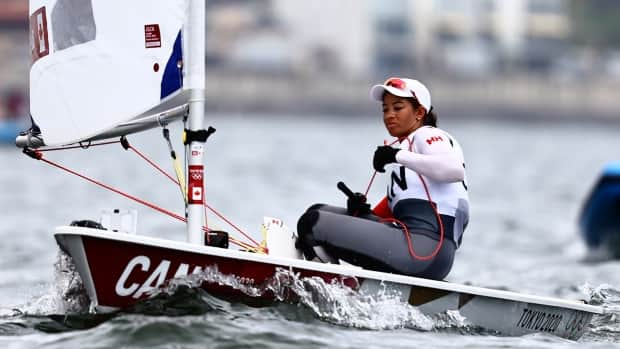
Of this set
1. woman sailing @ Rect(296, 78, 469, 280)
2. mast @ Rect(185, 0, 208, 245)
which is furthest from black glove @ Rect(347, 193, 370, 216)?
mast @ Rect(185, 0, 208, 245)

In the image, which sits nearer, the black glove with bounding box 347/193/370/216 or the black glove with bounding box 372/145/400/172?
the black glove with bounding box 372/145/400/172

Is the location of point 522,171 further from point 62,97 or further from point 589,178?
point 62,97

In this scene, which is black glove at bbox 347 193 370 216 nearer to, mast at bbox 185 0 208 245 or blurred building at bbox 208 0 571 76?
mast at bbox 185 0 208 245

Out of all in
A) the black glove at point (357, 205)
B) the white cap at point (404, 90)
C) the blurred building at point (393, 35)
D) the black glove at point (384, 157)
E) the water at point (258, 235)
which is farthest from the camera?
the blurred building at point (393, 35)

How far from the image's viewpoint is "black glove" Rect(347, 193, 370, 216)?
266 inches

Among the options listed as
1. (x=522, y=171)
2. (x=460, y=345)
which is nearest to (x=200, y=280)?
(x=460, y=345)

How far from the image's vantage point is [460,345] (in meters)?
6.38

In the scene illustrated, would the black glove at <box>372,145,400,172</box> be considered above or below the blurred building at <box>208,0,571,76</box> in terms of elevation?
below

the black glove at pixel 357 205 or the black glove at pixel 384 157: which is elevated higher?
the black glove at pixel 384 157

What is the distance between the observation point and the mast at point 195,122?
6.40m

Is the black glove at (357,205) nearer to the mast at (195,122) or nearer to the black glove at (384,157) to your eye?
the black glove at (384,157)

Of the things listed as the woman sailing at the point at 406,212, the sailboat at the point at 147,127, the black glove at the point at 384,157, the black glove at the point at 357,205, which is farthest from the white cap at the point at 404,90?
the sailboat at the point at 147,127

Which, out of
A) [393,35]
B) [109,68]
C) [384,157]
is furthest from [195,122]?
[393,35]

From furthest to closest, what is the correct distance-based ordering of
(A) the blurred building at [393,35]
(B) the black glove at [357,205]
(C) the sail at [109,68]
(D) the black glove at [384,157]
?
(A) the blurred building at [393,35] → (B) the black glove at [357,205] → (D) the black glove at [384,157] → (C) the sail at [109,68]
